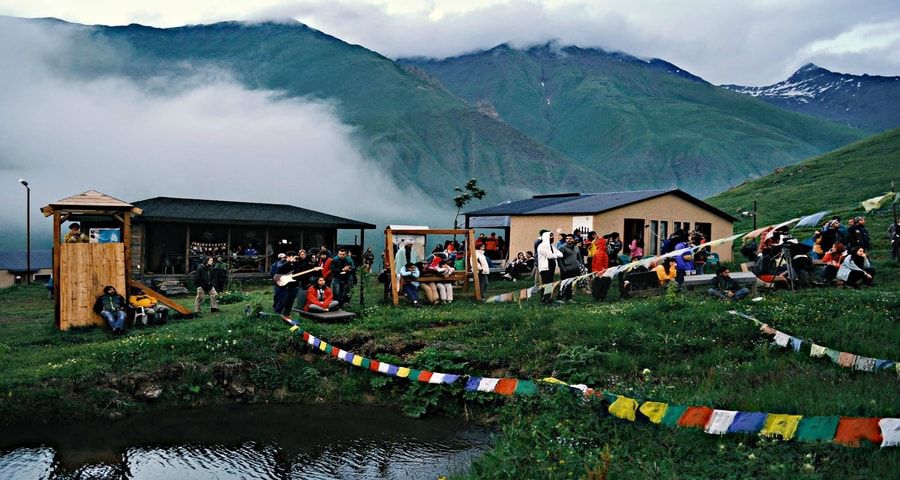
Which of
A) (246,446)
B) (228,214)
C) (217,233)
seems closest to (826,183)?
(228,214)

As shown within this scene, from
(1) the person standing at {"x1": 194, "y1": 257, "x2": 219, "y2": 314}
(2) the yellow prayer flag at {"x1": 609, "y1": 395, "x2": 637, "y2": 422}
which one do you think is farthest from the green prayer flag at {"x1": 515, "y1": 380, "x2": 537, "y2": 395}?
(1) the person standing at {"x1": 194, "y1": 257, "x2": 219, "y2": 314}

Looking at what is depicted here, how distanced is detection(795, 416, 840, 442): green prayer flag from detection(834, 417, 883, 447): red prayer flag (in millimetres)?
60

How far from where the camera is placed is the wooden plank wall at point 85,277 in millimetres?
15773

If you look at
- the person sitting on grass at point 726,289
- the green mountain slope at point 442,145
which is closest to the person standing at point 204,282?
the person sitting on grass at point 726,289

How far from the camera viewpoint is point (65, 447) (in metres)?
10.1

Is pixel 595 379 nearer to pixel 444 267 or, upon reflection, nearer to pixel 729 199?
pixel 444 267

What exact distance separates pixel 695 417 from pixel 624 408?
109cm

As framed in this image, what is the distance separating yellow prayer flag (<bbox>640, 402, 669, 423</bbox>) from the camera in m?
8.53

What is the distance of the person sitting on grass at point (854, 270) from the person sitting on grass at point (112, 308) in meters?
18.7

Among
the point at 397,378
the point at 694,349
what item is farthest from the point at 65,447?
the point at 694,349

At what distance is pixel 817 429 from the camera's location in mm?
7285

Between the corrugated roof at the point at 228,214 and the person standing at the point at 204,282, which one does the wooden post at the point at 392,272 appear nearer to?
the person standing at the point at 204,282

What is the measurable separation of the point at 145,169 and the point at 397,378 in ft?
470

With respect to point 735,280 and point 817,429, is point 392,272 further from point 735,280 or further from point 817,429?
point 817,429
